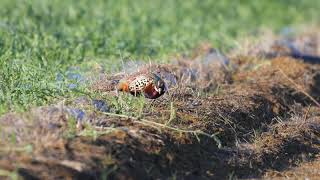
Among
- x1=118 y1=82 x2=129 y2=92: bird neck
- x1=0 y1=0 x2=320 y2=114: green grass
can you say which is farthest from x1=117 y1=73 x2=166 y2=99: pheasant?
x1=0 y1=0 x2=320 y2=114: green grass

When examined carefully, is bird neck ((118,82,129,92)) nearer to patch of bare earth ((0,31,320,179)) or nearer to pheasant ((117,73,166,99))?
pheasant ((117,73,166,99))

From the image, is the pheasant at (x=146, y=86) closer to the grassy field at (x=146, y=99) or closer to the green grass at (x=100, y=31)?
the grassy field at (x=146, y=99)

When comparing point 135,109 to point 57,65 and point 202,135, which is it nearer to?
point 202,135

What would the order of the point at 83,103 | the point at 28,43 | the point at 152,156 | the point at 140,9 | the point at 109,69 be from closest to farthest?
the point at 152,156
the point at 83,103
the point at 109,69
the point at 28,43
the point at 140,9

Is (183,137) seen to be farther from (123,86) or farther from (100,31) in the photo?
(100,31)

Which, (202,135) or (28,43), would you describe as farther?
(28,43)

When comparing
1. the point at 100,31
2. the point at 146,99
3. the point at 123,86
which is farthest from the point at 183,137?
the point at 100,31

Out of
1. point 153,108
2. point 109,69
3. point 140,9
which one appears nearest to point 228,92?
point 109,69
